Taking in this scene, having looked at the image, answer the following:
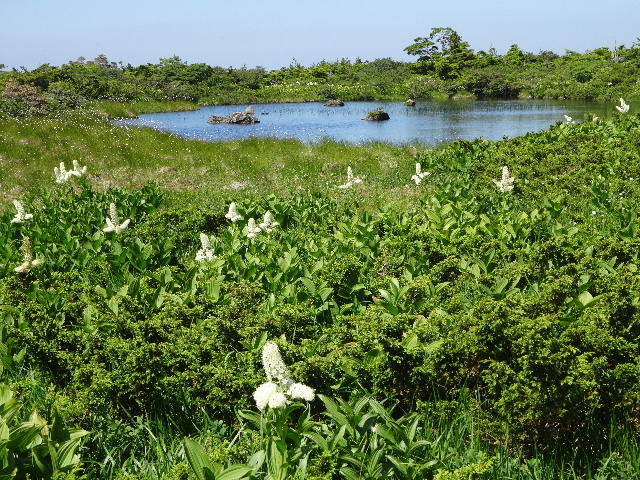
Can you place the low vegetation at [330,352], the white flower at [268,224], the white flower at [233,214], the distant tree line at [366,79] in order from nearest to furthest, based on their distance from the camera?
the low vegetation at [330,352], the white flower at [268,224], the white flower at [233,214], the distant tree line at [366,79]

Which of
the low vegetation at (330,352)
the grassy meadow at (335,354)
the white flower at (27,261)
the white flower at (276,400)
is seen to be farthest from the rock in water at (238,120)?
the white flower at (276,400)

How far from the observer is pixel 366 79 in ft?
Answer: 304

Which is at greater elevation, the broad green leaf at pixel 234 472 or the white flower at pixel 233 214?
the white flower at pixel 233 214

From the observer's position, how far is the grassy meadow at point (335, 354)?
9.75ft

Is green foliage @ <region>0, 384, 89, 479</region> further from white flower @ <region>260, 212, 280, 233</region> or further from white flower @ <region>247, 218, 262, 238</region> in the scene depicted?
white flower @ <region>260, 212, 280, 233</region>

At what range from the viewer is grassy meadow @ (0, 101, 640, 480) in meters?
2.97

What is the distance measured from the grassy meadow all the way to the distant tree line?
3332 centimetres

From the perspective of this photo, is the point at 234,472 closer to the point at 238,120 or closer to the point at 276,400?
the point at 276,400

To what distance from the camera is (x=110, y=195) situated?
33.3 ft

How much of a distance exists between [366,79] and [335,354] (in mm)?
93240

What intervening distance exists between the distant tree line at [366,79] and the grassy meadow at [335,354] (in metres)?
33.3

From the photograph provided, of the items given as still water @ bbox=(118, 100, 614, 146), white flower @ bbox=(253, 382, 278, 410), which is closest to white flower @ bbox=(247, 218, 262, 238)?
white flower @ bbox=(253, 382, 278, 410)

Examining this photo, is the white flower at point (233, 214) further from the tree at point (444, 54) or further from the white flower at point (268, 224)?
the tree at point (444, 54)

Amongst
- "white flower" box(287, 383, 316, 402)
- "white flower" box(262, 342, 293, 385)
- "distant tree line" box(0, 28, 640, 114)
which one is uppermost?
"distant tree line" box(0, 28, 640, 114)
